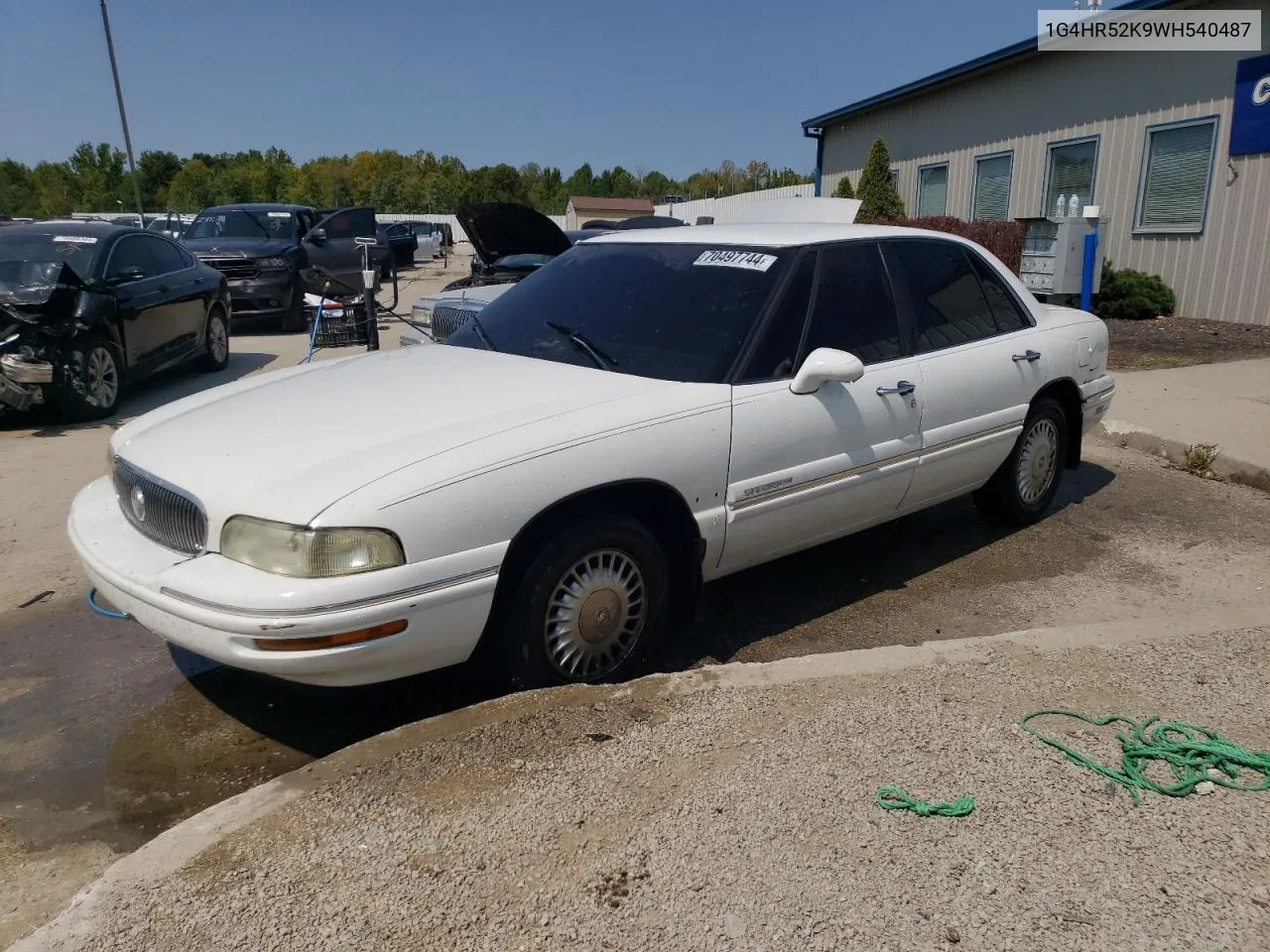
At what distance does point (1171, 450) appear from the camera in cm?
687

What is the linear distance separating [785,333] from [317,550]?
2.01 metres

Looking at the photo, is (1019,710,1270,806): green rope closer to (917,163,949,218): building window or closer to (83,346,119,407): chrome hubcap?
(83,346,119,407): chrome hubcap

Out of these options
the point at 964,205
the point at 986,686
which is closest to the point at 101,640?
the point at 986,686

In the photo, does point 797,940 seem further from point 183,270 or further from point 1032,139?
point 1032,139

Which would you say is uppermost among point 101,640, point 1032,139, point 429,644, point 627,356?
point 1032,139

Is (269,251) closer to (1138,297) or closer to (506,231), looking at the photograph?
(506,231)

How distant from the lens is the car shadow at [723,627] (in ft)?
11.4

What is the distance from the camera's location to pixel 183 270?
9.59 meters

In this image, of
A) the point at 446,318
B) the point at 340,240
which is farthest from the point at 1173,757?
the point at 340,240

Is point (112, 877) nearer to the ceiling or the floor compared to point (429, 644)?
nearer to the floor

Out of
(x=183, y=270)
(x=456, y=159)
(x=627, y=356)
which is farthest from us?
(x=456, y=159)

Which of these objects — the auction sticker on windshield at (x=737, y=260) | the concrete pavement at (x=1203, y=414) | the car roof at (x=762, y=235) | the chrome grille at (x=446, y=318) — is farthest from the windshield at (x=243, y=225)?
the auction sticker on windshield at (x=737, y=260)

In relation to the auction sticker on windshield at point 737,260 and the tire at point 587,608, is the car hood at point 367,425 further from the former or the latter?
the auction sticker on windshield at point 737,260

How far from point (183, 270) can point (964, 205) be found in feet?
44.8
